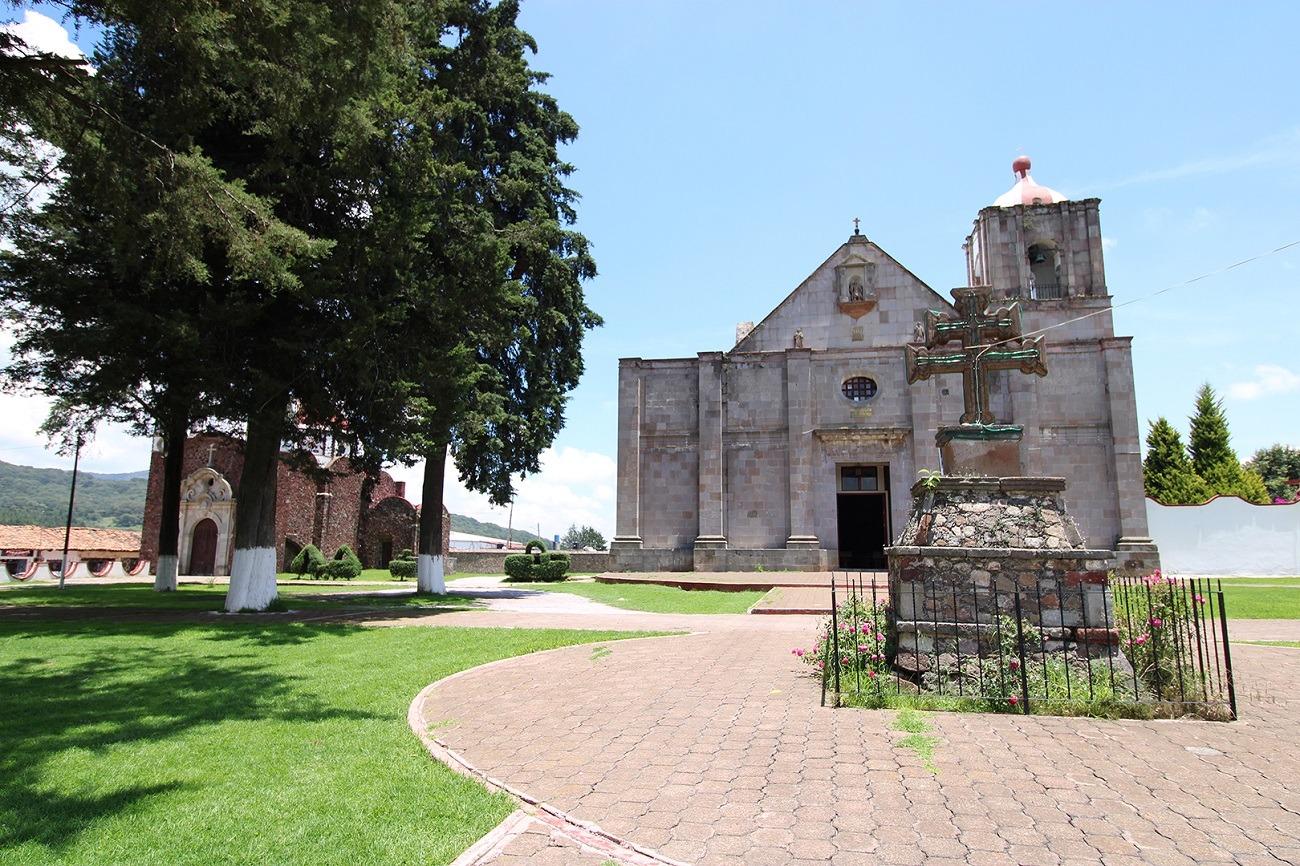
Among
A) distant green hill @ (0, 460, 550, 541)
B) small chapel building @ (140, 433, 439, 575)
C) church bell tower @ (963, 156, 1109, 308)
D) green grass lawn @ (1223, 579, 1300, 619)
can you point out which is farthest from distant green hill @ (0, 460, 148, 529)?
green grass lawn @ (1223, 579, 1300, 619)

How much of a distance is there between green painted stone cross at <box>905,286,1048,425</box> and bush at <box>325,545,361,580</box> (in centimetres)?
2932

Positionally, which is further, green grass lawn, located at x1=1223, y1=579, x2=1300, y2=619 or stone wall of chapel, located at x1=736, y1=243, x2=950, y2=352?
stone wall of chapel, located at x1=736, y1=243, x2=950, y2=352

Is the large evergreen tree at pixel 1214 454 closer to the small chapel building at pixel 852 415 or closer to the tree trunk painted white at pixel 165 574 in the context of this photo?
the small chapel building at pixel 852 415

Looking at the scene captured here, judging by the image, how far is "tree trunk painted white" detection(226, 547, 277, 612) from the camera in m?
15.4

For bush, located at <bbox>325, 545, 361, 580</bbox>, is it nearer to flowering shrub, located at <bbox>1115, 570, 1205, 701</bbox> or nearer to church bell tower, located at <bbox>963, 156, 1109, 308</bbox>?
church bell tower, located at <bbox>963, 156, 1109, 308</bbox>

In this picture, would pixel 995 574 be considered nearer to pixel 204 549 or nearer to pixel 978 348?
pixel 978 348

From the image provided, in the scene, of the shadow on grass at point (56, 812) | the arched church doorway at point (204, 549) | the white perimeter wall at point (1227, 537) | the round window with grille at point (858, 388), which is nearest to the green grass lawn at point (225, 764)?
the shadow on grass at point (56, 812)

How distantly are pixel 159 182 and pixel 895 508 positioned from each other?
24.1 m

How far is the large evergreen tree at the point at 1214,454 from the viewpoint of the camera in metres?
38.1

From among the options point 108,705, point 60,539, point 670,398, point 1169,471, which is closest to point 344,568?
point 670,398

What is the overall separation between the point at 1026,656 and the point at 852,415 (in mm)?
21466

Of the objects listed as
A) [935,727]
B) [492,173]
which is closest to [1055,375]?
[492,173]

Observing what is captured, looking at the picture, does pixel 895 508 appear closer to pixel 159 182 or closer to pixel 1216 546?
pixel 1216 546

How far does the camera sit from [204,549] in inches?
1457
